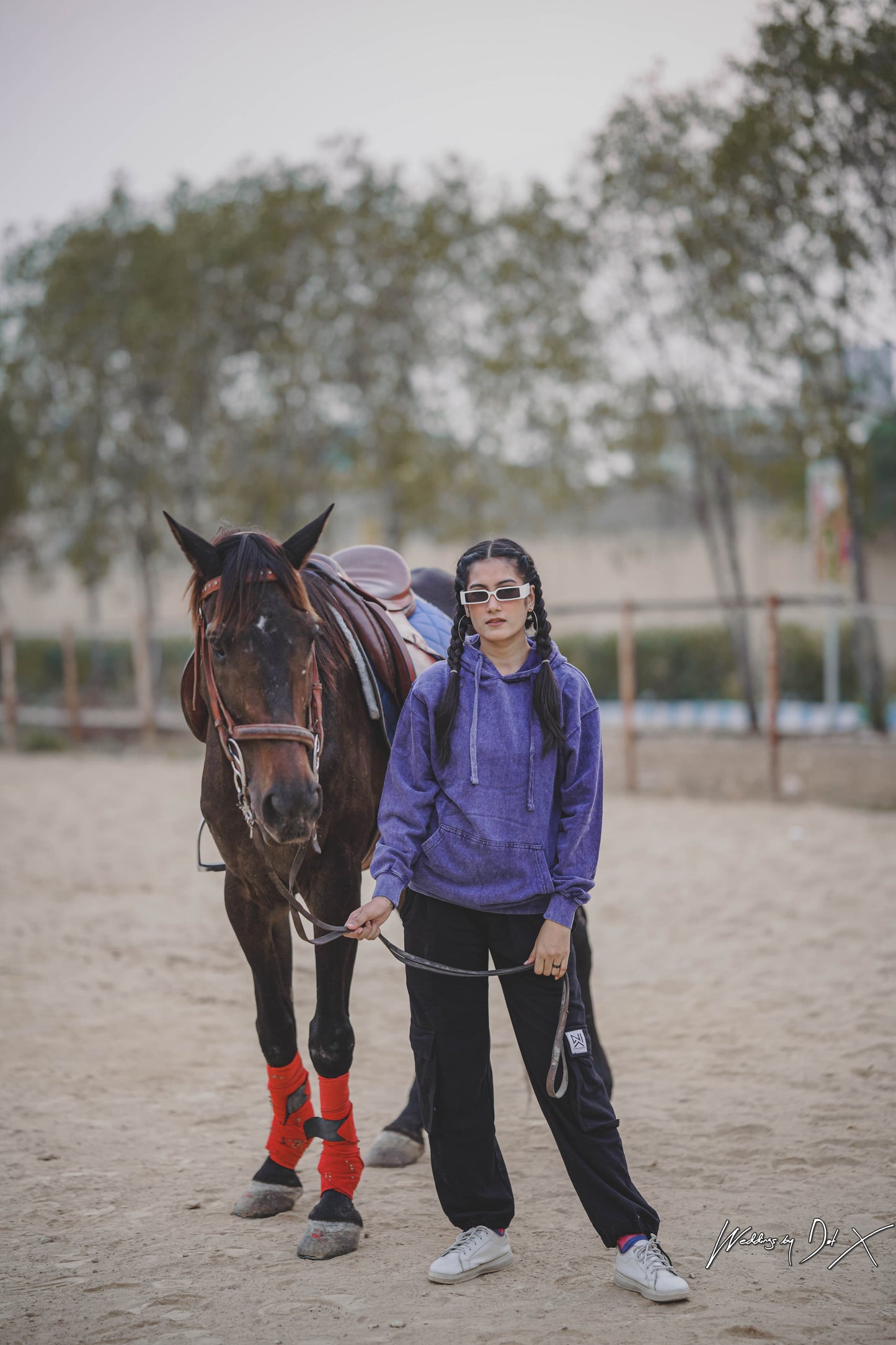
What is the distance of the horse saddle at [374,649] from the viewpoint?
2967mm

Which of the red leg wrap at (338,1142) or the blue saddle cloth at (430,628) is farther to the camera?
the blue saddle cloth at (430,628)

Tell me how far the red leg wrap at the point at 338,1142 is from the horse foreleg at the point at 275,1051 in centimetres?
11

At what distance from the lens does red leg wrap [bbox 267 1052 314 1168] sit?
2.92 m

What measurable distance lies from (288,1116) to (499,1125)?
0.85m

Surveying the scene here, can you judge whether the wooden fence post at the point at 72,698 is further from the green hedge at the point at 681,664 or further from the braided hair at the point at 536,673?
the braided hair at the point at 536,673

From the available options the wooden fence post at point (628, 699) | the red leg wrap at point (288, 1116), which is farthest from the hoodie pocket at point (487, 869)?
the wooden fence post at point (628, 699)

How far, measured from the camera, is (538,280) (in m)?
13.0

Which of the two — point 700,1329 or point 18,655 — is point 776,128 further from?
point 18,655

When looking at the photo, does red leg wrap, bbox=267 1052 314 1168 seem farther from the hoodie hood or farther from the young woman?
the hoodie hood

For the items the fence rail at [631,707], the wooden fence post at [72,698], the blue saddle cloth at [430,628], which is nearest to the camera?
the blue saddle cloth at [430,628]

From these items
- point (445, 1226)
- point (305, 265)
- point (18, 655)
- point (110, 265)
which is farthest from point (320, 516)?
point (18, 655)

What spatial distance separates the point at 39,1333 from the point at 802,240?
11.0 metres

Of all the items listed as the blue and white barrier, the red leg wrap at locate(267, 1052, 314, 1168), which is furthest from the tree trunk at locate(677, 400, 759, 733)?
the red leg wrap at locate(267, 1052, 314, 1168)

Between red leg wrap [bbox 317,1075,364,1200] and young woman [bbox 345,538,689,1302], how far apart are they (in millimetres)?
347
